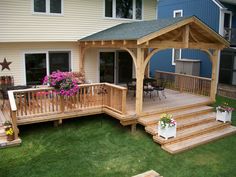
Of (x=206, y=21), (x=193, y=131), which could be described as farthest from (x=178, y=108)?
(x=206, y=21)

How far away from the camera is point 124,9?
12.8 metres

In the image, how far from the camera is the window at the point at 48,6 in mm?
10594

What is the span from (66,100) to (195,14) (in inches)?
448

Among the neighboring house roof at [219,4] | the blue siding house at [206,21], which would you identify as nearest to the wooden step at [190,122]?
the blue siding house at [206,21]

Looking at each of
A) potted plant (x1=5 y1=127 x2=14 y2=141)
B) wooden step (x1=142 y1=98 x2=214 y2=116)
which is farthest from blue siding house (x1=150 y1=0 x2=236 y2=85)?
potted plant (x1=5 y1=127 x2=14 y2=141)

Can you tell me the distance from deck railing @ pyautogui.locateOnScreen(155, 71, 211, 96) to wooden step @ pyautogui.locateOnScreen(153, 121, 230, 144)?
2804 mm

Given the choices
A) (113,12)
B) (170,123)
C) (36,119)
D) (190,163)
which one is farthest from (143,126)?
(113,12)

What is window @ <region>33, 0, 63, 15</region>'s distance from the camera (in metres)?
10.6

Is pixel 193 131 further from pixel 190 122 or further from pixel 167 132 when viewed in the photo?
pixel 167 132

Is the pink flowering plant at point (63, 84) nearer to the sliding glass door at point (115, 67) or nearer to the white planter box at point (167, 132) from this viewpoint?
the white planter box at point (167, 132)

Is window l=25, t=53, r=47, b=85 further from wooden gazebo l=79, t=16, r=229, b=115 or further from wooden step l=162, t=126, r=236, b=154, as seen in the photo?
wooden step l=162, t=126, r=236, b=154

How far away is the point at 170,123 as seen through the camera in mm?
7590

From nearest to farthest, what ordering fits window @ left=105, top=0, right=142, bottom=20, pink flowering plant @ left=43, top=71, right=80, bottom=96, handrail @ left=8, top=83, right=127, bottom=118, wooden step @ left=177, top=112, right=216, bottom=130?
handrail @ left=8, top=83, right=127, bottom=118 → pink flowering plant @ left=43, top=71, right=80, bottom=96 → wooden step @ left=177, top=112, right=216, bottom=130 → window @ left=105, top=0, right=142, bottom=20

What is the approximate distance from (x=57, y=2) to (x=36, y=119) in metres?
5.48
